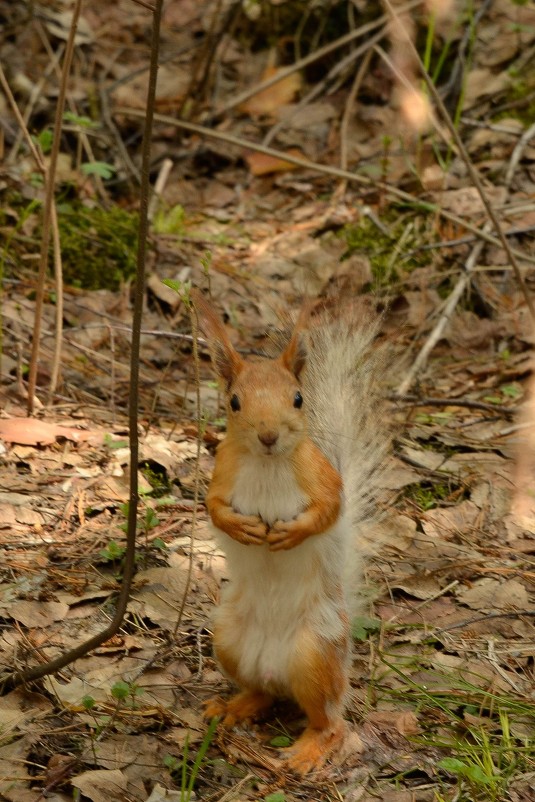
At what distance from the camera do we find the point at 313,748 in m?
2.25

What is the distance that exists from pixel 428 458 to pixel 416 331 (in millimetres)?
927

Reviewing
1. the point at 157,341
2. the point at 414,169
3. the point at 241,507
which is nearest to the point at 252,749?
the point at 241,507

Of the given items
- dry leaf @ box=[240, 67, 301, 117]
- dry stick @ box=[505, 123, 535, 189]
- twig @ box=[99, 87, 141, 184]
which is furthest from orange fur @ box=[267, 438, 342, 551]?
dry leaf @ box=[240, 67, 301, 117]

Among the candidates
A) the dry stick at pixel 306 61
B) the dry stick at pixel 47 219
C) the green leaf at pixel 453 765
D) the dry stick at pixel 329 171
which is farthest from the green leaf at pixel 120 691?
the dry stick at pixel 306 61

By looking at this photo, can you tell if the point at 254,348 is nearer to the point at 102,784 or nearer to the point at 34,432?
the point at 34,432

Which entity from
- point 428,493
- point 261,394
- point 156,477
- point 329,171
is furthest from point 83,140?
point 261,394

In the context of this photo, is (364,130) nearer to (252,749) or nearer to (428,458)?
(428,458)

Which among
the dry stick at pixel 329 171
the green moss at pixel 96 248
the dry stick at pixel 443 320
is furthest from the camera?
the green moss at pixel 96 248

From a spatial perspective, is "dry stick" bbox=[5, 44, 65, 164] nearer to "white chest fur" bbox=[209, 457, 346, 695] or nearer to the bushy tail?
the bushy tail

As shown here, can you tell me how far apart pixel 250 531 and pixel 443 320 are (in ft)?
7.93

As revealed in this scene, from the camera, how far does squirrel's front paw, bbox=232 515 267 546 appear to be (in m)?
2.16

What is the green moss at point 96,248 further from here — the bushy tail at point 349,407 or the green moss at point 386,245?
the bushy tail at point 349,407

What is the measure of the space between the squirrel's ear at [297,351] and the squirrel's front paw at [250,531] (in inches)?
14.8

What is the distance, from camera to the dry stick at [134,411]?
6.34ft
